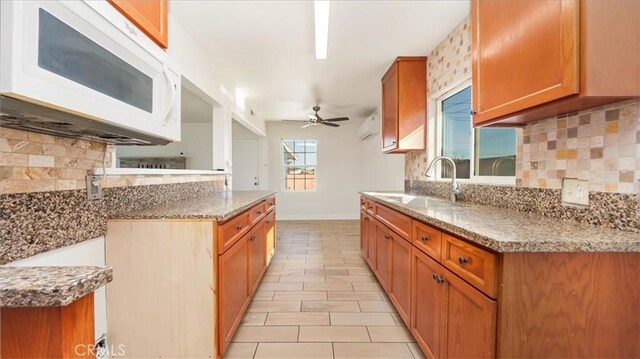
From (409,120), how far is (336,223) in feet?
11.9

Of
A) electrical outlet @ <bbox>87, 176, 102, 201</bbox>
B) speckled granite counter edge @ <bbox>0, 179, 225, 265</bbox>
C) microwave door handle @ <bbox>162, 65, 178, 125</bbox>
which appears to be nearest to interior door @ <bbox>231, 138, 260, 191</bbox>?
speckled granite counter edge @ <bbox>0, 179, 225, 265</bbox>

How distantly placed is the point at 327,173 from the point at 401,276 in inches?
196

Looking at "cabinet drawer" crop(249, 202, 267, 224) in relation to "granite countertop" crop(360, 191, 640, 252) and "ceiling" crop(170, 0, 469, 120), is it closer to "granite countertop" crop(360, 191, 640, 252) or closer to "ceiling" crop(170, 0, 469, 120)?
"granite countertop" crop(360, 191, 640, 252)

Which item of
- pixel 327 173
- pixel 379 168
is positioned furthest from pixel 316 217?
pixel 379 168

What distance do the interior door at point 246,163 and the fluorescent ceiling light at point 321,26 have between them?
4.14m

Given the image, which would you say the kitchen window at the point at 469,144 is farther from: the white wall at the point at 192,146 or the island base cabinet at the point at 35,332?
the white wall at the point at 192,146

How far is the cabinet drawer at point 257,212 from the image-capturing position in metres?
2.33

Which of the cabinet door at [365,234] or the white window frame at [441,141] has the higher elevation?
the white window frame at [441,141]

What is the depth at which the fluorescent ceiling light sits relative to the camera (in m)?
1.94

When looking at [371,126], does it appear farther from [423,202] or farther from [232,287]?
[232,287]

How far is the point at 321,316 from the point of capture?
2170mm

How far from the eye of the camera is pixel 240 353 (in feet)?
5.71

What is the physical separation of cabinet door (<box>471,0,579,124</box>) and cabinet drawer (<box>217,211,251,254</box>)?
5.09ft

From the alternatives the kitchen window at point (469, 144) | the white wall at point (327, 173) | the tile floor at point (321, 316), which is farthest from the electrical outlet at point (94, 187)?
the white wall at point (327, 173)
